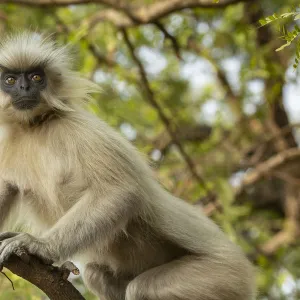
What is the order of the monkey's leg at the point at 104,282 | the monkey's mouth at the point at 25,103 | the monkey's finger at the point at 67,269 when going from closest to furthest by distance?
the monkey's finger at the point at 67,269 < the monkey's mouth at the point at 25,103 < the monkey's leg at the point at 104,282

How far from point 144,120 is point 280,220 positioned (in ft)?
10.4

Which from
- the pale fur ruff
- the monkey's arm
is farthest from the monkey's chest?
the monkey's arm

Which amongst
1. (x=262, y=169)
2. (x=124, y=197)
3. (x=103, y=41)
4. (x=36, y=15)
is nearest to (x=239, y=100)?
(x=262, y=169)

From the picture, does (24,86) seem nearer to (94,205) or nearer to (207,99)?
(94,205)

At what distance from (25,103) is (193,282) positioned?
5.42ft

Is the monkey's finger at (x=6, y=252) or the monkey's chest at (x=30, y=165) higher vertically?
A: the monkey's chest at (x=30, y=165)

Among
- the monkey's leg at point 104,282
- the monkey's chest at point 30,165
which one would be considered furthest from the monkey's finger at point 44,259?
the monkey's leg at point 104,282

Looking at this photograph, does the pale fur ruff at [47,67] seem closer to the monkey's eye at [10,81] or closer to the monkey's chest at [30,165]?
the monkey's eye at [10,81]

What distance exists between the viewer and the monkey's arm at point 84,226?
422 cm

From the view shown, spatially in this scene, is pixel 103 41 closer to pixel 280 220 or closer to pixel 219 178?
pixel 219 178

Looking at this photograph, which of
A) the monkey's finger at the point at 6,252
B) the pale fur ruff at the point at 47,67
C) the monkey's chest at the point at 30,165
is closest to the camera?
the monkey's finger at the point at 6,252

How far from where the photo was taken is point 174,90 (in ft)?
31.2

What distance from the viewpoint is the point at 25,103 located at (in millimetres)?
4754

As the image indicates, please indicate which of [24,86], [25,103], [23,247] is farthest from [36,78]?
[23,247]
